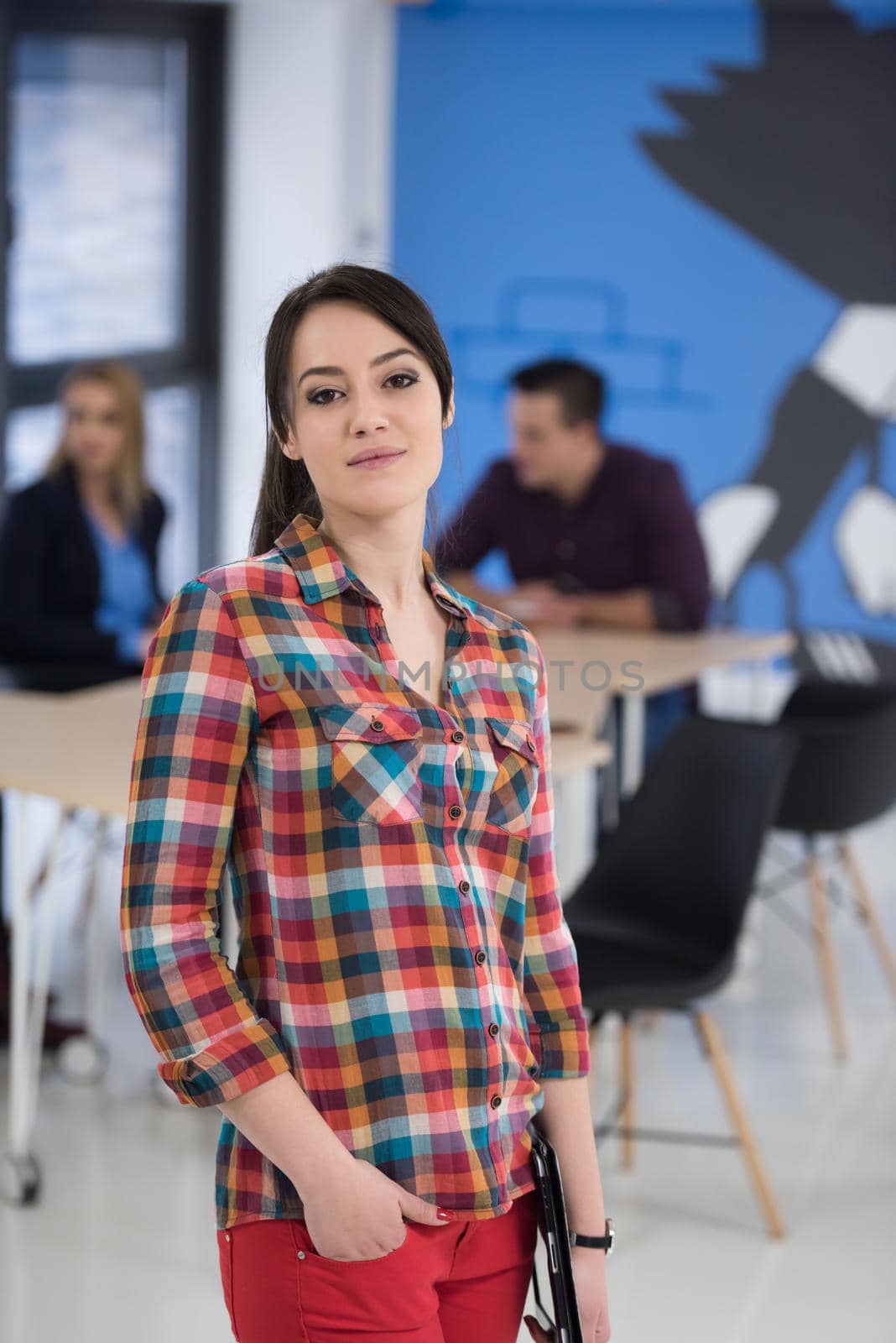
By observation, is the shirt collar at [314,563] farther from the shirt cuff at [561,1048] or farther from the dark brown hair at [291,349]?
the shirt cuff at [561,1048]

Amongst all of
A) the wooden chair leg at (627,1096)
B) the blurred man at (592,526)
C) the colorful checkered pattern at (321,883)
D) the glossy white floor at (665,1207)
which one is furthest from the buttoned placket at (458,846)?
the blurred man at (592,526)

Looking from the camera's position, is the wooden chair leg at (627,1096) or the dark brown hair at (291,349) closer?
the dark brown hair at (291,349)

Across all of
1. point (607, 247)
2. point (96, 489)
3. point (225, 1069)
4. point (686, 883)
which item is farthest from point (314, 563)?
point (607, 247)

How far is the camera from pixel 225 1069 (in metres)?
1.24

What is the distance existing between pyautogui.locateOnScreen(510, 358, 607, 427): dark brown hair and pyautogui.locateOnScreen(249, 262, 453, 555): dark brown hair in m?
3.20

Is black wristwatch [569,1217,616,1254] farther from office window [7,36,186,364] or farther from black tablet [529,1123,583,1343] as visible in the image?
office window [7,36,186,364]

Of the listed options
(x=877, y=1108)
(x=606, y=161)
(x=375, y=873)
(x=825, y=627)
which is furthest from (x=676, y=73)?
(x=375, y=873)

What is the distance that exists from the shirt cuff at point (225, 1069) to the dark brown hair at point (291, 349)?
17.7 inches

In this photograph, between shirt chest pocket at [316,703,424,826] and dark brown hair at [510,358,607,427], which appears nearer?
shirt chest pocket at [316,703,424,826]

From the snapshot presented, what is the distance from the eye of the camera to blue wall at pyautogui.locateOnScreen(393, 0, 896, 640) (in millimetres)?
6660

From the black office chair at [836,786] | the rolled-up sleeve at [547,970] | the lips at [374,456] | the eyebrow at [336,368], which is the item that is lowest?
the black office chair at [836,786]

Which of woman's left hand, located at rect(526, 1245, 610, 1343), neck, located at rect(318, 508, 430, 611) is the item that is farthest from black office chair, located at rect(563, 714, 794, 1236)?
neck, located at rect(318, 508, 430, 611)

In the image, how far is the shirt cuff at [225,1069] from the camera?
1239mm

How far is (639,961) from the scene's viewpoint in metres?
2.95
